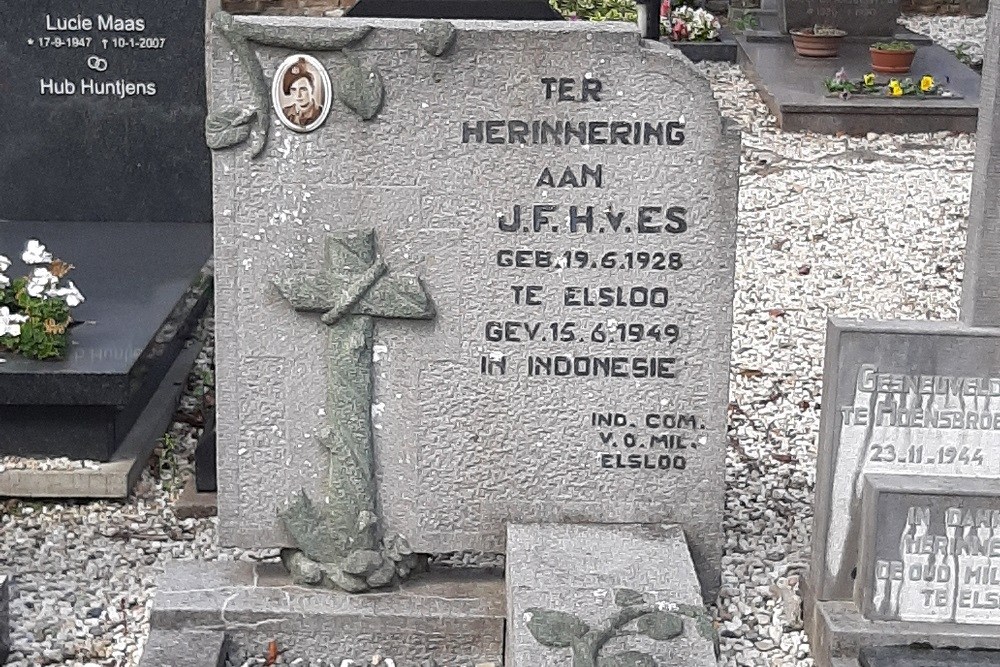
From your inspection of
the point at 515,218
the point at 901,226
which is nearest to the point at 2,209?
the point at 515,218

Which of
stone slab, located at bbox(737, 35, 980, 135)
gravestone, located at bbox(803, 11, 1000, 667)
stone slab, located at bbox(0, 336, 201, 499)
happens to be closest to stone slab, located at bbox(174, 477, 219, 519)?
stone slab, located at bbox(0, 336, 201, 499)

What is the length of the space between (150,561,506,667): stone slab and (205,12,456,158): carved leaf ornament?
1285 millimetres

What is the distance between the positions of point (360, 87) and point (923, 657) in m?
2.17

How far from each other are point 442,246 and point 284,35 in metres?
0.72

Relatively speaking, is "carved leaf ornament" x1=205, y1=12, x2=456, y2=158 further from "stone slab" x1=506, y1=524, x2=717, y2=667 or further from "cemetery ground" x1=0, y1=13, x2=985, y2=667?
"cemetery ground" x1=0, y1=13, x2=985, y2=667

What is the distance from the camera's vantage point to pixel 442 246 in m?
4.46

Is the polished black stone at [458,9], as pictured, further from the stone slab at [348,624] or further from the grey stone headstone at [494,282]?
the stone slab at [348,624]

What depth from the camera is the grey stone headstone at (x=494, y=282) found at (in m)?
4.37

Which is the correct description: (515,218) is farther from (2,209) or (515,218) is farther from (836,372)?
(2,209)

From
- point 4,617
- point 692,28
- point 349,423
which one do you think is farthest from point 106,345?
point 692,28

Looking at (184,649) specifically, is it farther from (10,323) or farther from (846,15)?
(846,15)

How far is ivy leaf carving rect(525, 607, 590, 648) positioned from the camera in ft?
13.1

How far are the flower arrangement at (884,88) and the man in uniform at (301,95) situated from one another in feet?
23.9

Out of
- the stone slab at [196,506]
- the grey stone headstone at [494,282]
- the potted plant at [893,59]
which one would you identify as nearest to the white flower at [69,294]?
the stone slab at [196,506]
